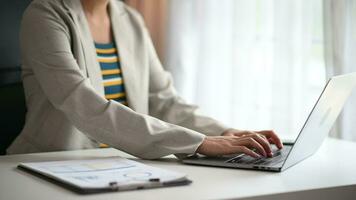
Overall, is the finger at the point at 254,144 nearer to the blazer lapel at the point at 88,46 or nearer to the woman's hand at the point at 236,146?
the woman's hand at the point at 236,146

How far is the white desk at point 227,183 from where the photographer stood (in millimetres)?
1086

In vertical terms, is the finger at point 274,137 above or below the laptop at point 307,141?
below

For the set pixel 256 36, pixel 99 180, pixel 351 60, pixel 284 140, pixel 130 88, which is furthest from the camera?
pixel 256 36

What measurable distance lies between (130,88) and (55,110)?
289mm

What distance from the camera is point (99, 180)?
1122mm

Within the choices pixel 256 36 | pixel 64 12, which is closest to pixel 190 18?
pixel 256 36

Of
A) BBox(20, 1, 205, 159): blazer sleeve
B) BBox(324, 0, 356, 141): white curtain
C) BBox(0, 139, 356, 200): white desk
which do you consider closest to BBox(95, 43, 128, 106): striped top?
BBox(20, 1, 205, 159): blazer sleeve

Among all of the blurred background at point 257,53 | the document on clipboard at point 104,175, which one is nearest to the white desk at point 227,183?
the document on clipboard at point 104,175

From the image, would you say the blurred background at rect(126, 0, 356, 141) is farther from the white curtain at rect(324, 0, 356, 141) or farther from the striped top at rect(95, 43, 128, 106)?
the striped top at rect(95, 43, 128, 106)

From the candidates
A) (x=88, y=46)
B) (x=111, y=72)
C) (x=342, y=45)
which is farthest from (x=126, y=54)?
(x=342, y=45)

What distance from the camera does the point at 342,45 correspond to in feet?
6.97

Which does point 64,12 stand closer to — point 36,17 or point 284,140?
point 36,17

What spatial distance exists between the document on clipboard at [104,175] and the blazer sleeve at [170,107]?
1.79 ft

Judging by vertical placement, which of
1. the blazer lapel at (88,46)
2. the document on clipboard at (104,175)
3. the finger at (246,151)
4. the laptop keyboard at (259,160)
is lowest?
the laptop keyboard at (259,160)
